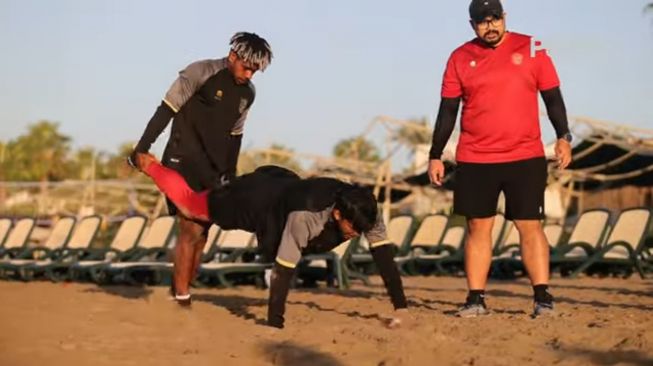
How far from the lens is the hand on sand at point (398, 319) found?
642cm

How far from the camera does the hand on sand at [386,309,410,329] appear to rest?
6422mm

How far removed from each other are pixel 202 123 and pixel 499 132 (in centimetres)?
209

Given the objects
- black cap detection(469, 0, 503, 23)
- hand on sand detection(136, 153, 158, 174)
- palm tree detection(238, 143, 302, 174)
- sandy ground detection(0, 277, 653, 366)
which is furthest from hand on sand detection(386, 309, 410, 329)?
palm tree detection(238, 143, 302, 174)

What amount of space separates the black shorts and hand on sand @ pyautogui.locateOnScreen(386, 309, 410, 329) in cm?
70

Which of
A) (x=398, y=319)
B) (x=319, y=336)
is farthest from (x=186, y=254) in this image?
(x=319, y=336)

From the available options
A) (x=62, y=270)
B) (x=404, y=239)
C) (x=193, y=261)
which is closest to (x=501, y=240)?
(x=404, y=239)

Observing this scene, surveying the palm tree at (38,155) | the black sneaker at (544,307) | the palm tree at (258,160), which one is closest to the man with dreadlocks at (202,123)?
the black sneaker at (544,307)

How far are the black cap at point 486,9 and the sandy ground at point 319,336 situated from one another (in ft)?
5.67

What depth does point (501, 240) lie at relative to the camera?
17094 mm

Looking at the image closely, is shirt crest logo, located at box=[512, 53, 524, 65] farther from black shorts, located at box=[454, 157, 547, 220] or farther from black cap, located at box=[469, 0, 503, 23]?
black shorts, located at box=[454, 157, 547, 220]

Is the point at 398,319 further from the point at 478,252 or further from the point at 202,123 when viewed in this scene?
the point at 202,123

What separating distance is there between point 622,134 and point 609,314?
2161cm

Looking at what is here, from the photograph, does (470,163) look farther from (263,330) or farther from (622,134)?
(622,134)

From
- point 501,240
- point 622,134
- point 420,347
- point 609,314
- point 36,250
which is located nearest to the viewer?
point 420,347
